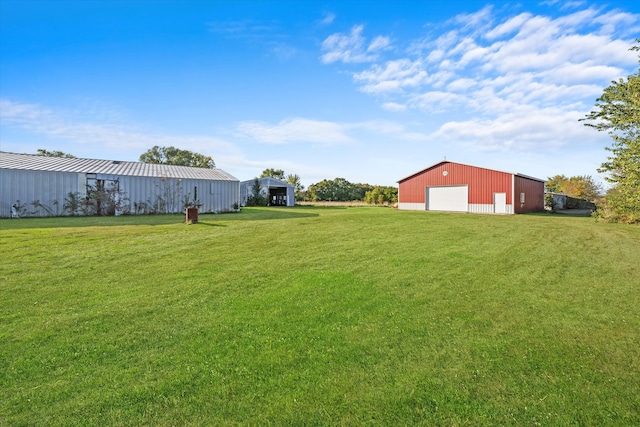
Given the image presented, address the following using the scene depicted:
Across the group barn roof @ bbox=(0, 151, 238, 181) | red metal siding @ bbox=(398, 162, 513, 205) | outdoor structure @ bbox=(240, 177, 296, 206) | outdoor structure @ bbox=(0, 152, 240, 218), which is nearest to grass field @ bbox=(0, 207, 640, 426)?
outdoor structure @ bbox=(0, 152, 240, 218)

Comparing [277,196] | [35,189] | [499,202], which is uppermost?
[277,196]

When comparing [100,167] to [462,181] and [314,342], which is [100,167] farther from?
[462,181]

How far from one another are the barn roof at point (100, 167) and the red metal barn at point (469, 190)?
17580 millimetres

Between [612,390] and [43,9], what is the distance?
19.4 metres

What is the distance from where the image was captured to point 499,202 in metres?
25.5

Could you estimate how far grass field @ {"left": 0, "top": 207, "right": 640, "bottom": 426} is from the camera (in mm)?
2418

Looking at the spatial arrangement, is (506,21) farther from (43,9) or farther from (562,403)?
(43,9)

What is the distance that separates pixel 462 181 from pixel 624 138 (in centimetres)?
1200

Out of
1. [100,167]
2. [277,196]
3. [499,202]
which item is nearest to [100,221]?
[100,167]

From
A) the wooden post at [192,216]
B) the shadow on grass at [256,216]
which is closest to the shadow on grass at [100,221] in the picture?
the shadow on grass at [256,216]

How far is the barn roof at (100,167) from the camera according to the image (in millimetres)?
Answer: 19516

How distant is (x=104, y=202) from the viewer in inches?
819

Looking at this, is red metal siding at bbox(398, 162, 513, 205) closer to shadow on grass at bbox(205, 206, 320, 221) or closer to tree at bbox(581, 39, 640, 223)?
tree at bbox(581, 39, 640, 223)

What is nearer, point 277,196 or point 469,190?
point 469,190
